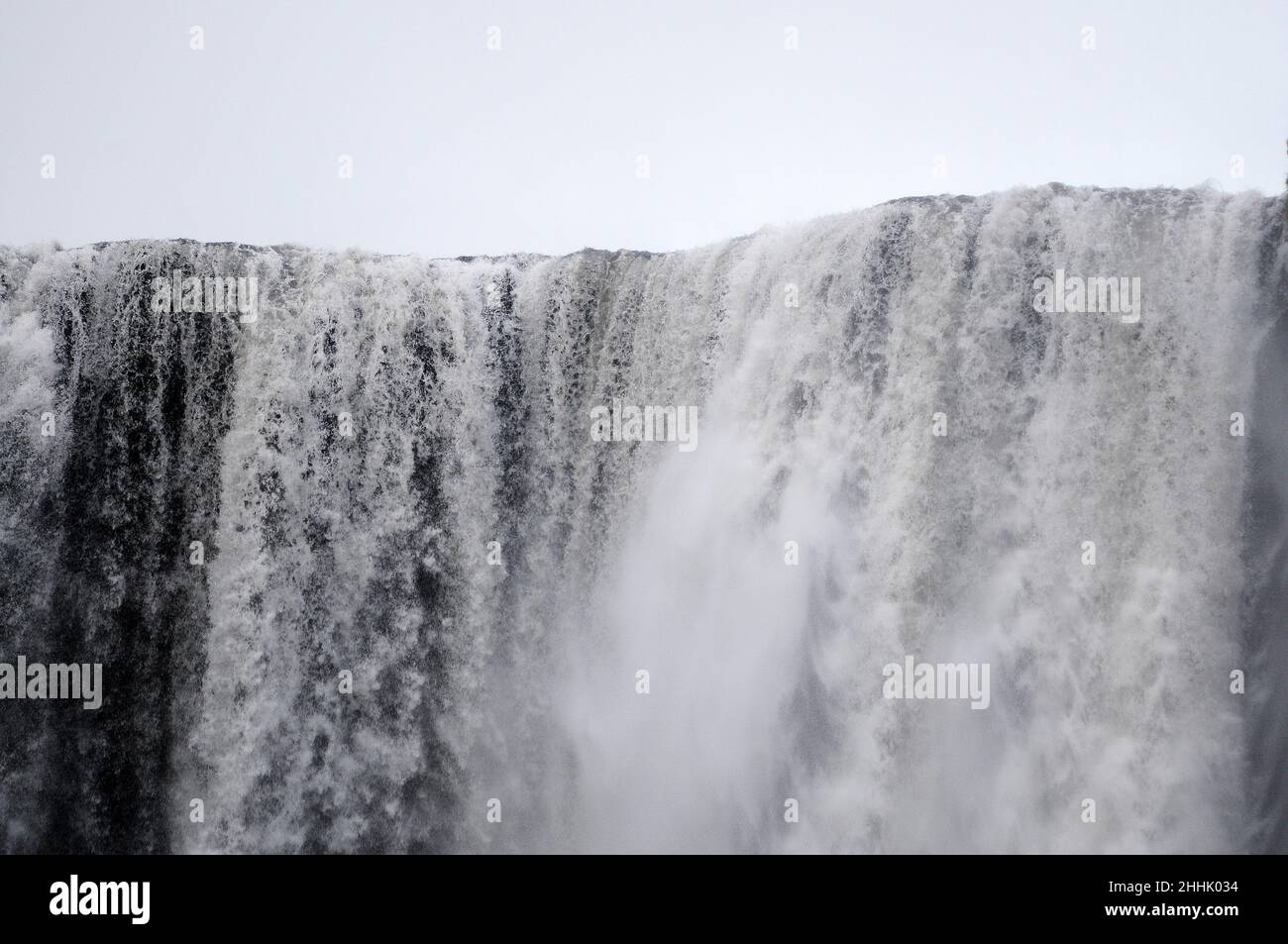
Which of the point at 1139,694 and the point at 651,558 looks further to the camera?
the point at 651,558

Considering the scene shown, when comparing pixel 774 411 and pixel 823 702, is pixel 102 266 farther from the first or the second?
pixel 823 702

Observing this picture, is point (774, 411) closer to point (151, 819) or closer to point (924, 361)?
point (924, 361)

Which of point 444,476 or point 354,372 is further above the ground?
point 354,372

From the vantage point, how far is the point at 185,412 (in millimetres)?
12609

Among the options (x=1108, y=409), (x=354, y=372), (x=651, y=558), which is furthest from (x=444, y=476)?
(x=1108, y=409)

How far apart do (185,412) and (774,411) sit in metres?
5.99

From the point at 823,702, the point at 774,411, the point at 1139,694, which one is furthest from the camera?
the point at 774,411

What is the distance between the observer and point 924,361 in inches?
457

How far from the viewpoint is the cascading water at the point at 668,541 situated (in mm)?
10641

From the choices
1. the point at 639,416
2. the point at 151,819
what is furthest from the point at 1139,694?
the point at 151,819

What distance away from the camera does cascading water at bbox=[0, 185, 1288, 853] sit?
1064 centimetres

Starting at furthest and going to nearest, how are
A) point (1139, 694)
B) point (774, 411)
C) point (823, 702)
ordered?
point (774, 411) < point (823, 702) < point (1139, 694)

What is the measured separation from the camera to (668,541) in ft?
41.5
